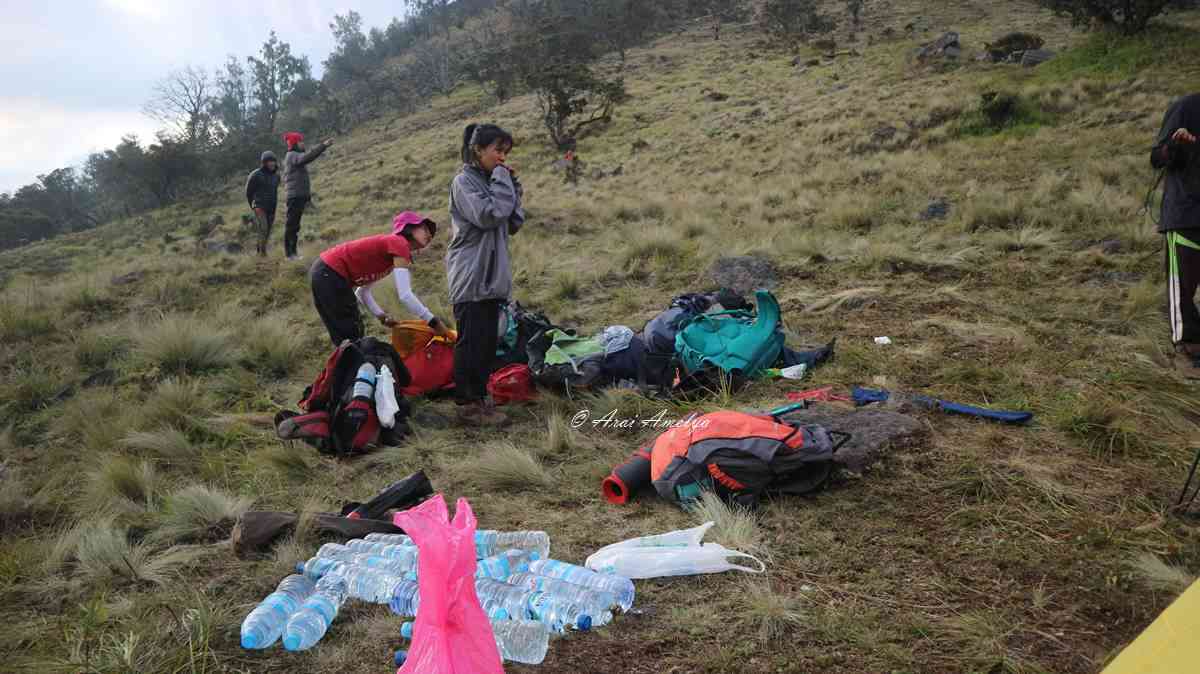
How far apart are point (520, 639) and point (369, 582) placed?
0.74 meters

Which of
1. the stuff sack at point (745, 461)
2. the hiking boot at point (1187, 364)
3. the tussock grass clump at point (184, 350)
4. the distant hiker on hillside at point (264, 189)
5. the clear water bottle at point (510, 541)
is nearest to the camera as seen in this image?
the clear water bottle at point (510, 541)

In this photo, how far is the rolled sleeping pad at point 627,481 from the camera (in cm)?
321

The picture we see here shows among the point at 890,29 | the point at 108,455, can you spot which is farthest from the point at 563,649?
the point at 890,29

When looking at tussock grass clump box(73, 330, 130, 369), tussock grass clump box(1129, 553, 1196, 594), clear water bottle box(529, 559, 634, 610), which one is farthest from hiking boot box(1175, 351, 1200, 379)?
tussock grass clump box(73, 330, 130, 369)

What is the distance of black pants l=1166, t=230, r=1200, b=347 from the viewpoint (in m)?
4.17

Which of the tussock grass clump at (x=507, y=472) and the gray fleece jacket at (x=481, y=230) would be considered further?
the gray fleece jacket at (x=481, y=230)

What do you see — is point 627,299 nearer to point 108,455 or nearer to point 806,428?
point 806,428

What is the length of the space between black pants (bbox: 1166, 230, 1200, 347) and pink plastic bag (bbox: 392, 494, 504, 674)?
15.4 ft

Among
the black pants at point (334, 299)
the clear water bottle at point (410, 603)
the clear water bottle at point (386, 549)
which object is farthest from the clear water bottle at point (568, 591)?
the black pants at point (334, 299)

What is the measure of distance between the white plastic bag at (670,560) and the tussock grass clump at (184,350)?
5.22 metres

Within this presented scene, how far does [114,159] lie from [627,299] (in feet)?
145

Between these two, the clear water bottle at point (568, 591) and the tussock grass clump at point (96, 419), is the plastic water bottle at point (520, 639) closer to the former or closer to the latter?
the clear water bottle at point (568, 591)

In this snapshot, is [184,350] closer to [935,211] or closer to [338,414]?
Answer: [338,414]

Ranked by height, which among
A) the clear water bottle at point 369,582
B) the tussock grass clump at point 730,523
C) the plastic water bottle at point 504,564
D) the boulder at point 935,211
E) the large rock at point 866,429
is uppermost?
the clear water bottle at point 369,582
